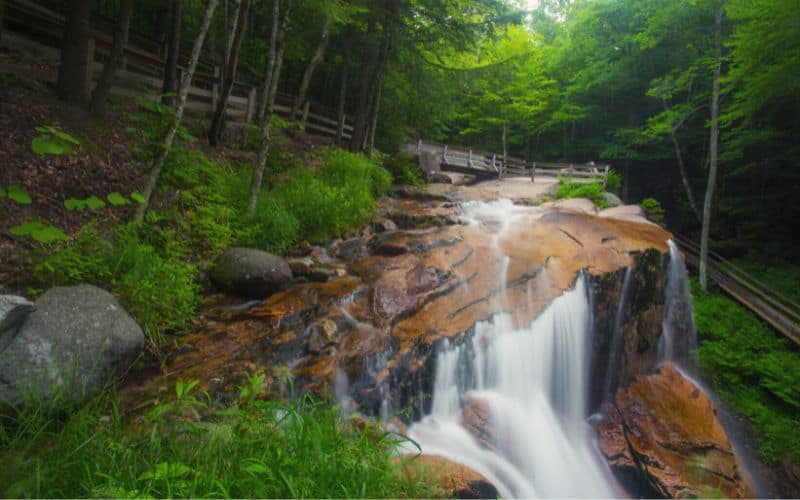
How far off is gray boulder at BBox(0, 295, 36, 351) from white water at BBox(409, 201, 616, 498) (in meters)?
3.71

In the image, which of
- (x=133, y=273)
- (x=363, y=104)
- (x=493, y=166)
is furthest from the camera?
(x=493, y=166)

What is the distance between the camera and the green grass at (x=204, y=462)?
6.00 ft

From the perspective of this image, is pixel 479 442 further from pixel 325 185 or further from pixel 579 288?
pixel 325 185

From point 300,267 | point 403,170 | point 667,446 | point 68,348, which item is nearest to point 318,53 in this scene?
point 403,170

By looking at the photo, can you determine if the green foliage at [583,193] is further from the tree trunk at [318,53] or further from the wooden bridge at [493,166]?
the tree trunk at [318,53]

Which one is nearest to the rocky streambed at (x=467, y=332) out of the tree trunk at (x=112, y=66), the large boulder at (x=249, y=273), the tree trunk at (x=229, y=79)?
the large boulder at (x=249, y=273)

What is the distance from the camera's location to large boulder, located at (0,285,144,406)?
2.79 m

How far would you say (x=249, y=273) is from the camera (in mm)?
5578

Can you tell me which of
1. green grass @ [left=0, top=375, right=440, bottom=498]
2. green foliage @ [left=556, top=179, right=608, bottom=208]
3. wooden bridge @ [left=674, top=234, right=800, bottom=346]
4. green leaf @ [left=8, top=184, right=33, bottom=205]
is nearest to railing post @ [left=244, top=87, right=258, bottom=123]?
green leaf @ [left=8, top=184, right=33, bottom=205]

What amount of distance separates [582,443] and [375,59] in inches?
509

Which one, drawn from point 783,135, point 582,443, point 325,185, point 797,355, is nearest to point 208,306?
point 325,185

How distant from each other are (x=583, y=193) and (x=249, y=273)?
12750mm

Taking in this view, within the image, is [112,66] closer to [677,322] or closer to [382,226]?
[382,226]

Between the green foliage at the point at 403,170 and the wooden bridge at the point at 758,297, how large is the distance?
10.6m
